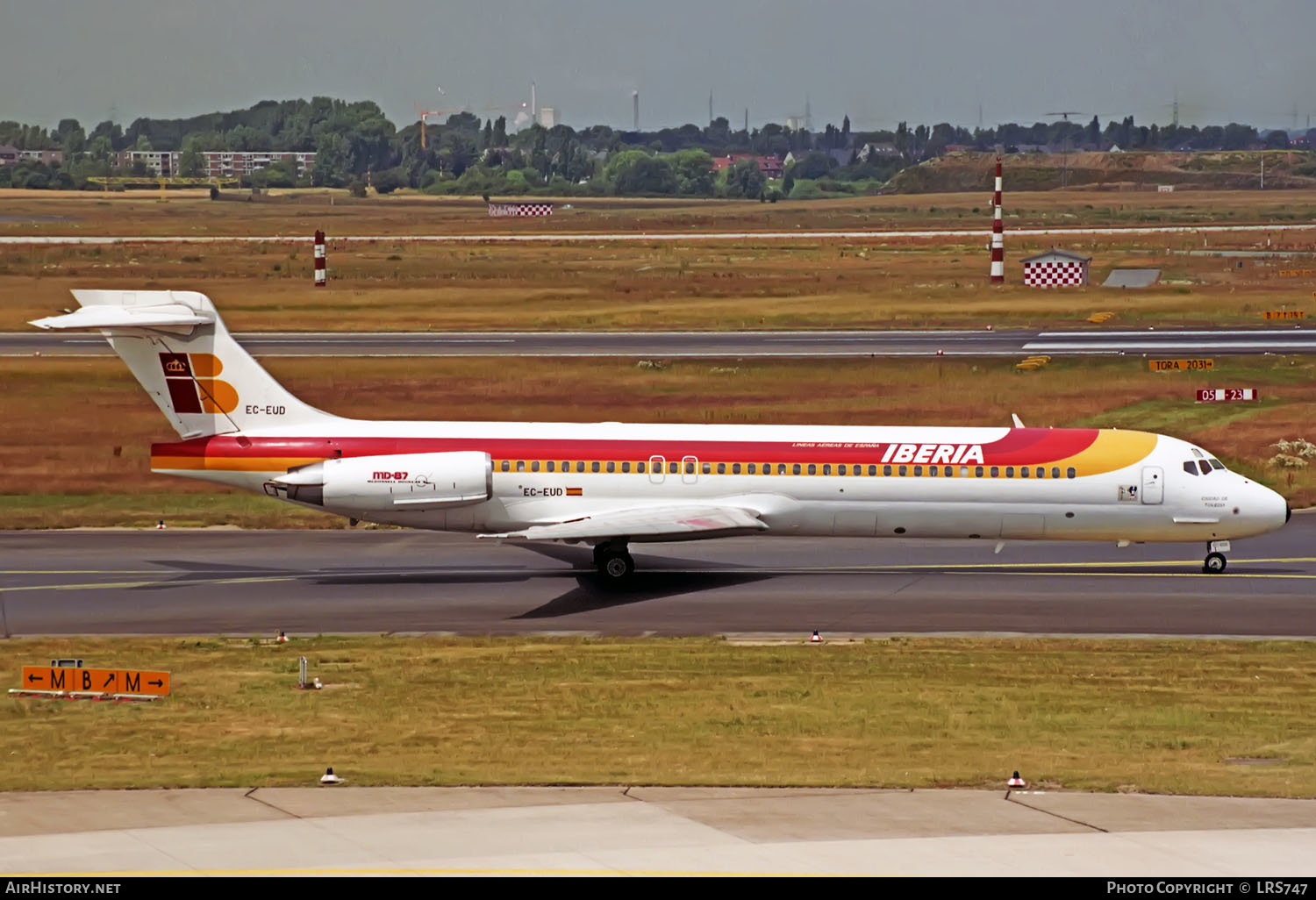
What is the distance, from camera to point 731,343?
7706cm

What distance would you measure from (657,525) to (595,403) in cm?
2514

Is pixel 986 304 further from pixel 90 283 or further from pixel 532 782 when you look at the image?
pixel 532 782

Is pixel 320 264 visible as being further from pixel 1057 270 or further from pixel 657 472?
pixel 657 472

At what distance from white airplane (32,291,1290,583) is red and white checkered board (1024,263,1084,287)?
67935 millimetres

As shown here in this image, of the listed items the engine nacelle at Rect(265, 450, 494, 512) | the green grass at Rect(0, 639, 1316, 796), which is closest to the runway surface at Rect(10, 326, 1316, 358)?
the engine nacelle at Rect(265, 450, 494, 512)

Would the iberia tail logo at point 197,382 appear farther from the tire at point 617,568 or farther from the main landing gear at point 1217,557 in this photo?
the main landing gear at point 1217,557

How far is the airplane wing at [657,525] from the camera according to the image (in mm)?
34500

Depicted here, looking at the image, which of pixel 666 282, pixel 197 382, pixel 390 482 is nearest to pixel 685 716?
pixel 390 482

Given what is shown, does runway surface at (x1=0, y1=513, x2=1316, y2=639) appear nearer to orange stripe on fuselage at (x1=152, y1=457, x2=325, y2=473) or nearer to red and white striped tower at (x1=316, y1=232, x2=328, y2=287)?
→ orange stripe on fuselage at (x1=152, y1=457, x2=325, y2=473)

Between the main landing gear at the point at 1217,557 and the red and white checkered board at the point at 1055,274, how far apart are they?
222 ft

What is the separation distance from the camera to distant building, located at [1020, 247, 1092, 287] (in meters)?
102

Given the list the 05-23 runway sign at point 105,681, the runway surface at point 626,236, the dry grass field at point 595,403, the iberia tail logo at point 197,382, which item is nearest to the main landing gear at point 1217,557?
the dry grass field at point 595,403

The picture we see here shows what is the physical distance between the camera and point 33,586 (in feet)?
115
